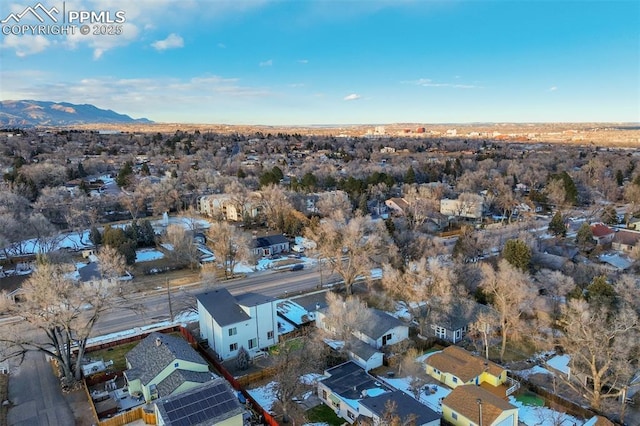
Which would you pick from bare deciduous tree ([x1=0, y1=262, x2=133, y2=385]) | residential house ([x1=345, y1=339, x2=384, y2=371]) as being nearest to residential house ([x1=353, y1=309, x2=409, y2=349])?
residential house ([x1=345, y1=339, x2=384, y2=371])

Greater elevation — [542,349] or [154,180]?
[154,180]

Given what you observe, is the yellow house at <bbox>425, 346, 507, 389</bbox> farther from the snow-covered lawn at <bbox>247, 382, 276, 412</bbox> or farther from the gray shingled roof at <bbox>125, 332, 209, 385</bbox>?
the gray shingled roof at <bbox>125, 332, 209, 385</bbox>

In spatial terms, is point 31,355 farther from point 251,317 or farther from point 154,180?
point 154,180

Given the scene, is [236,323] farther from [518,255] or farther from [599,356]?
[518,255]

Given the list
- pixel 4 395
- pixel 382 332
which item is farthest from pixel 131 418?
pixel 382 332

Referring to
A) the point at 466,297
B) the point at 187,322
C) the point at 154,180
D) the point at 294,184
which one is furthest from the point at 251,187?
the point at 466,297
